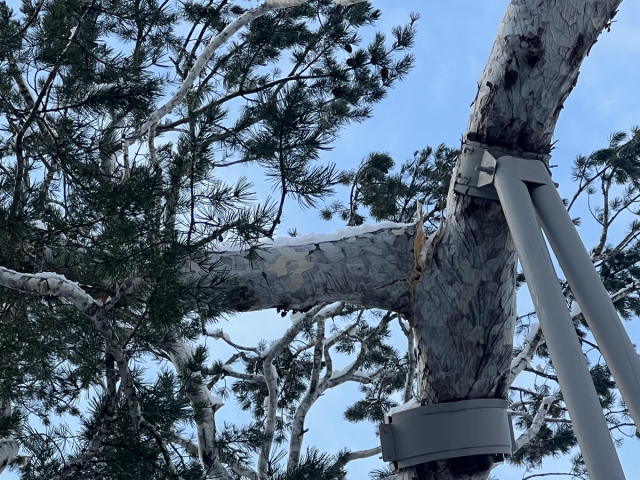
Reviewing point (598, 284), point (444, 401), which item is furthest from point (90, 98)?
point (598, 284)

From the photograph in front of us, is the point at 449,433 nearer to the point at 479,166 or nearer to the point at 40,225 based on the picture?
the point at 479,166

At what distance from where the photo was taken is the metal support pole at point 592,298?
1.56 metres

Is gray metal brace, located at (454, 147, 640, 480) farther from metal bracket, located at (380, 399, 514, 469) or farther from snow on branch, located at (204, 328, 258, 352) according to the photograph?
snow on branch, located at (204, 328, 258, 352)

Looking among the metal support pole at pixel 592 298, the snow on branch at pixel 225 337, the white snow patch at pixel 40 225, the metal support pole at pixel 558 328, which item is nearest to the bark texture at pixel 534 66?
the metal support pole at pixel 558 328

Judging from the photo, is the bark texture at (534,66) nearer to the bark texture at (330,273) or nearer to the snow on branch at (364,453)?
the bark texture at (330,273)

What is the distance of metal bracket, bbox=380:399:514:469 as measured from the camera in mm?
2057

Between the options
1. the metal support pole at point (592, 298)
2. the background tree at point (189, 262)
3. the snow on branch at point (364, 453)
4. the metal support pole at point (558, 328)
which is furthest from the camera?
the snow on branch at point (364, 453)

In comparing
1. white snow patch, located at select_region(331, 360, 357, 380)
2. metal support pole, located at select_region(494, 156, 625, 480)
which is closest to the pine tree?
metal support pole, located at select_region(494, 156, 625, 480)

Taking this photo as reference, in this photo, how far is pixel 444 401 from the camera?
2.14 meters

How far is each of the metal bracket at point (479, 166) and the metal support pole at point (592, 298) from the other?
0.16 m

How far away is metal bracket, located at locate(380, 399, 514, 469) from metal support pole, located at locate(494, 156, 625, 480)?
57cm

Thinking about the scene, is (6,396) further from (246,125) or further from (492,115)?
(492,115)

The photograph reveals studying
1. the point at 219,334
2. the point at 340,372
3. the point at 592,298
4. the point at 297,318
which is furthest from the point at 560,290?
the point at 219,334

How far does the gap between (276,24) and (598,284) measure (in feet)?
9.34
